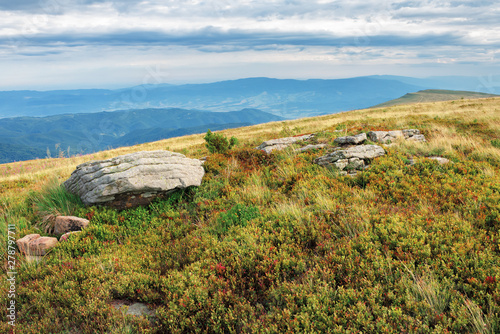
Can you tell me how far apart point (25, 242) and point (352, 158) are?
10.2m

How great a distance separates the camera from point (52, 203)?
875cm

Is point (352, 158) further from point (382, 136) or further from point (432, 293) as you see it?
point (432, 293)

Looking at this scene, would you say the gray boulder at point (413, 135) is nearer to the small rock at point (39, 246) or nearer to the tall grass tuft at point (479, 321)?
the tall grass tuft at point (479, 321)

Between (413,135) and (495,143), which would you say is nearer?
(495,143)

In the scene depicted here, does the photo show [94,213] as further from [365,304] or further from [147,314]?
[365,304]

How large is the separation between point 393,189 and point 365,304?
429 cm

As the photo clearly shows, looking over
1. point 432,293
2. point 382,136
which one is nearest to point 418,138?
point 382,136

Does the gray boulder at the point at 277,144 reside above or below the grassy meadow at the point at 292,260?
above

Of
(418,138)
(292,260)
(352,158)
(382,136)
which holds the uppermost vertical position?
(382,136)

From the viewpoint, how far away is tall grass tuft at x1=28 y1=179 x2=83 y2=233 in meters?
8.12

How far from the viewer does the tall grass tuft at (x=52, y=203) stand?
26.7 feet

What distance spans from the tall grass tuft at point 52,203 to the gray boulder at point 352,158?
8.96 metres

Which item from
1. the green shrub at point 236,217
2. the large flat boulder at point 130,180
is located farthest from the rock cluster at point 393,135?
the large flat boulder at point 130,180

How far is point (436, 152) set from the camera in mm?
9914
